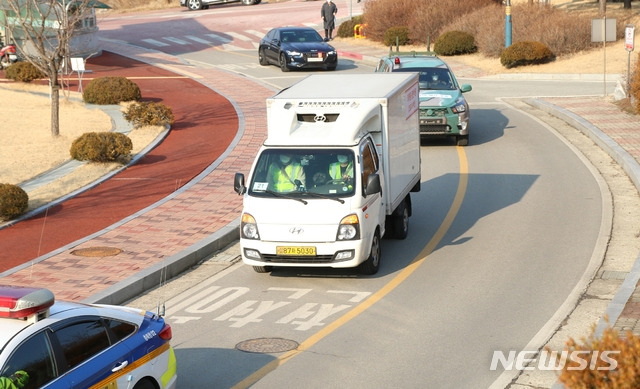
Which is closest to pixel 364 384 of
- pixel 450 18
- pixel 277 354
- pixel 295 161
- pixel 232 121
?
pixel 277 354

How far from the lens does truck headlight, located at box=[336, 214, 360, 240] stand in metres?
14.4

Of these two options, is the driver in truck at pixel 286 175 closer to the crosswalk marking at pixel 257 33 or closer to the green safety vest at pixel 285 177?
the green safety vest at pixel 285 177

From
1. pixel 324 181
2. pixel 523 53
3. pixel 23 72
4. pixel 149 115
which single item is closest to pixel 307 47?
pixel 523 53

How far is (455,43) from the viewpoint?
44.4 metres

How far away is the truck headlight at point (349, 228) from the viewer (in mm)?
14398

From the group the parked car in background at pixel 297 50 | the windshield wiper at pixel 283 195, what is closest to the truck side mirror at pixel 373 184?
the windshield wiper at pixel 283 195

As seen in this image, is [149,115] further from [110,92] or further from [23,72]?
[23,72]

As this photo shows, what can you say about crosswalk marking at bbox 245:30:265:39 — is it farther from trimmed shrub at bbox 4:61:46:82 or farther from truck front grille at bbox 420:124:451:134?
truck front grille at bbox 420:124:451:134

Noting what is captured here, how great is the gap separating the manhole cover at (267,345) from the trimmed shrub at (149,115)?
1654cm

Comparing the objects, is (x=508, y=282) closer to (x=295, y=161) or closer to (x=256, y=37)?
(x=295, y=161)

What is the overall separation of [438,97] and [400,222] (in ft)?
29.9

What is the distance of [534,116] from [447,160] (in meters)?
7.04

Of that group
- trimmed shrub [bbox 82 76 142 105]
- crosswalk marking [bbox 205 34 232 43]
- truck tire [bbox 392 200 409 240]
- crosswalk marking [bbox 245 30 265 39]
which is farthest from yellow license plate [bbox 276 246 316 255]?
crosswalk marking [bbox 245 30 265 39]

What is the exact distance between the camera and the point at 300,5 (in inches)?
2552
